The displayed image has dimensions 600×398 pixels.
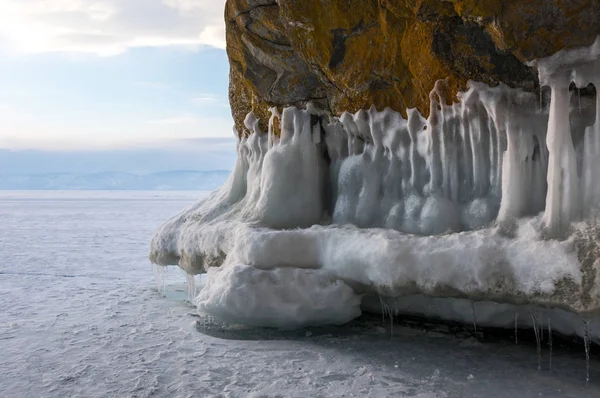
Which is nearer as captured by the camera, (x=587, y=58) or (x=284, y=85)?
(x=587, y=58)

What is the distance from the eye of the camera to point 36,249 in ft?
42.9

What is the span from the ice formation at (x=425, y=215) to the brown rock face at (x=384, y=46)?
6.7 inches

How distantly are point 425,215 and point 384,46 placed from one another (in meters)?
1.89

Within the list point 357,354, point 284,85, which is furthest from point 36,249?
point 357,354

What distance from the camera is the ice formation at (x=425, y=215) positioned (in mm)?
3941

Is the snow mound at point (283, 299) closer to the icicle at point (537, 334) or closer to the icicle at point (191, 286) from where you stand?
the icicle at point (537, 334)

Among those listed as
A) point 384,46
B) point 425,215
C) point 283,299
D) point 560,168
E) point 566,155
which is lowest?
point 283,299

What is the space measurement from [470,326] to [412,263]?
123 centimetres

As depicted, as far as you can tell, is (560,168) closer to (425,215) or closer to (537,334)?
(425,215)

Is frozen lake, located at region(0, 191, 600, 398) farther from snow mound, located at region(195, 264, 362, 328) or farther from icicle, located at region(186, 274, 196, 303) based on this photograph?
icicle, located at region(186, 274, 196, 303)

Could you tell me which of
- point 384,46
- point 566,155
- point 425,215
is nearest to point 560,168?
point 566,155

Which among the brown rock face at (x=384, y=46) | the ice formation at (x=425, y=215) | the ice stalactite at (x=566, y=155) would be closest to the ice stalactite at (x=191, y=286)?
the ice formation at (x=425, y=215)

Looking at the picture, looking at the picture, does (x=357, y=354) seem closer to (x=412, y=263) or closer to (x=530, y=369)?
(x=412, y=263)

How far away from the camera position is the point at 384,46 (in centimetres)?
546
